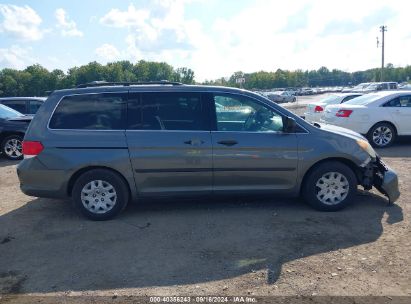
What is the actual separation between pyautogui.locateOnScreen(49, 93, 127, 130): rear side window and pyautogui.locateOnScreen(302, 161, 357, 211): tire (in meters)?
2.68

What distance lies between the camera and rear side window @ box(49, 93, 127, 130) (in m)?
5.09

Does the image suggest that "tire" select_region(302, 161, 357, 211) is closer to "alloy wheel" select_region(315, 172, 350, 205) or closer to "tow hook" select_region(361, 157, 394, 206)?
"alloy wheel" select_region(315, 172, 350, 205)

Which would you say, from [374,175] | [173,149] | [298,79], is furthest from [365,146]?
[298,79]

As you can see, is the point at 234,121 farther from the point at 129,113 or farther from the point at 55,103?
the point at 55,103

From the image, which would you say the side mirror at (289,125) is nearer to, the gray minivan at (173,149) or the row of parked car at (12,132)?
the gray minivan at (173,149)

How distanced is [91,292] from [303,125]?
3.39 metres

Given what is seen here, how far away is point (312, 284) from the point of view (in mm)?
3488

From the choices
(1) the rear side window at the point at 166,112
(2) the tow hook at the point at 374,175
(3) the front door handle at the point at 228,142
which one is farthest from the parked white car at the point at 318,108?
(1) the rear side window at the point at 166,112

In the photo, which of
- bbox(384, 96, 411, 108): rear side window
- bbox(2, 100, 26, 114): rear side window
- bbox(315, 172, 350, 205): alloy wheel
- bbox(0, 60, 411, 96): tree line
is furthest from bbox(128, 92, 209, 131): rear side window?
bbox(0, 60, 411, 96): tree line

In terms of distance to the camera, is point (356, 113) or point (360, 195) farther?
point (356, 113)

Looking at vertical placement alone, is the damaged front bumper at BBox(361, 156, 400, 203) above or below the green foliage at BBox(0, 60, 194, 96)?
below

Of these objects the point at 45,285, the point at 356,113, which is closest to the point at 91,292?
the point at 45,285

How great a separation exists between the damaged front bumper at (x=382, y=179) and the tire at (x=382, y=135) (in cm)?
510

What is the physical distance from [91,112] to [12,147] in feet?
20.3
